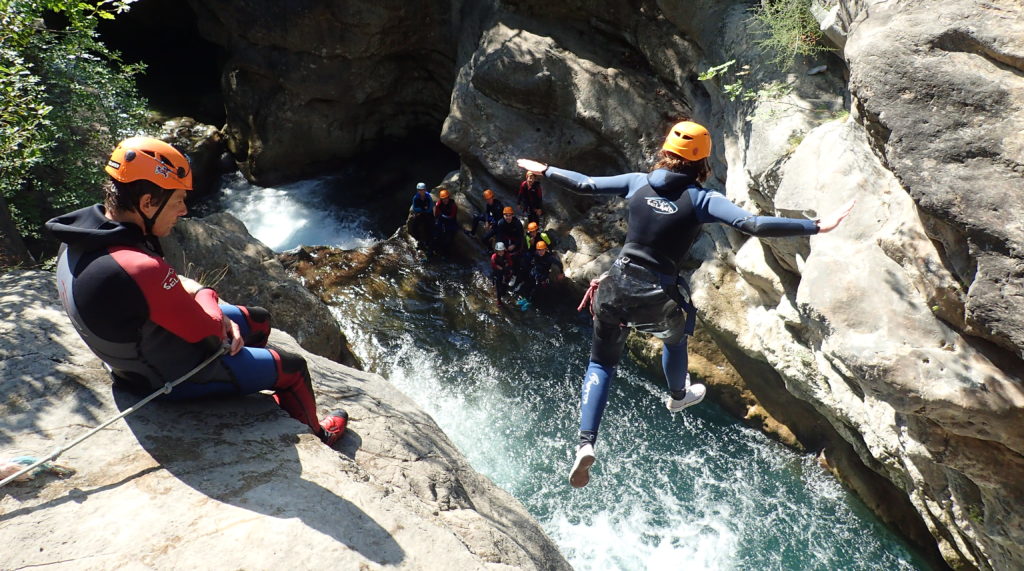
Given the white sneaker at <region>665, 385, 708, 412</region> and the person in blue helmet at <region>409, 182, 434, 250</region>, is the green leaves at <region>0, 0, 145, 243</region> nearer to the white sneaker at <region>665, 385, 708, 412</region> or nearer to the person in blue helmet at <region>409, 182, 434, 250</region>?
the person in blue helmet at <region>409, 182, 434, 250</region>

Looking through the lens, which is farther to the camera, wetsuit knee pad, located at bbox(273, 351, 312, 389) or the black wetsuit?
the black wetsuit

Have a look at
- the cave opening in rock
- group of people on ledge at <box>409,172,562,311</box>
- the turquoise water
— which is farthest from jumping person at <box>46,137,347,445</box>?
the cave opening in rock

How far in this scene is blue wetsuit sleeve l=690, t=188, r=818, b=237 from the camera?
3.33 m

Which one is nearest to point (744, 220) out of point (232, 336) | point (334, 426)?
point (334, 426)

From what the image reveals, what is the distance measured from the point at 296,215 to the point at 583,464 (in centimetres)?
1129

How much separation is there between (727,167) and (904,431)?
3.79 meters

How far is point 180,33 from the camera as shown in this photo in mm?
16812

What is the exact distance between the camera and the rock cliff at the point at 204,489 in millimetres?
2416

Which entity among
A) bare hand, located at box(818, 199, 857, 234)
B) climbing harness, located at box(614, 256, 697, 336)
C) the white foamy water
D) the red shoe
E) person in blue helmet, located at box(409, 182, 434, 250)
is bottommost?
the white foamy water

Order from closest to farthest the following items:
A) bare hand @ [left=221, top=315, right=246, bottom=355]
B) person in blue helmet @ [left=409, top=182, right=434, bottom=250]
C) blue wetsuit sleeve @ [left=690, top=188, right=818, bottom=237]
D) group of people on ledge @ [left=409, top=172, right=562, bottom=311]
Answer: bare hand @ [left=221, top=315, right=246, bottom=355] < blue wetsuit sleeve @ [left=690, top=188, right=818, bottom=237] < group of people on ledge @ [left=409, top=172, right=562, bottom=311] < person in blue helmet @ [left=409, top=182, right=434, bottom=250]

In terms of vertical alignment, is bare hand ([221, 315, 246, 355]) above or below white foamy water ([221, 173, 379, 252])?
above

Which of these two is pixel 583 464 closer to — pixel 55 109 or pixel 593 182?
pixel 593 182

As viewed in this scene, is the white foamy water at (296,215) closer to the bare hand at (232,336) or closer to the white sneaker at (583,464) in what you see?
the white sneaker at (583,464)

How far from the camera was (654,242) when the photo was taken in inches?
151
